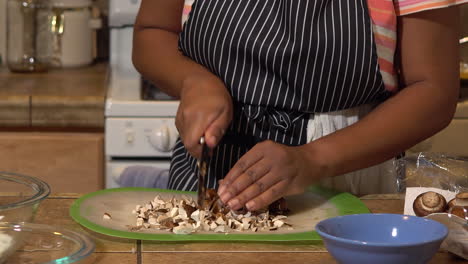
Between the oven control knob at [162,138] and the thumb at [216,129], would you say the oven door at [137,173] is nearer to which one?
the oven control knob at [162,138]

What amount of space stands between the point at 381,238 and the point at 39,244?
0.43 meters

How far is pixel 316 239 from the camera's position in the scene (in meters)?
1.17

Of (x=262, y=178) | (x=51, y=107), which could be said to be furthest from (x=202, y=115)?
(x=51, y=107)

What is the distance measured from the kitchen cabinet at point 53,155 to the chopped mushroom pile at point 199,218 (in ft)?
3.61

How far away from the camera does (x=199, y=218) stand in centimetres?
121

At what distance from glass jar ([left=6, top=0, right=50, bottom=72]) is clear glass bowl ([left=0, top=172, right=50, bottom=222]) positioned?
1.50 meters

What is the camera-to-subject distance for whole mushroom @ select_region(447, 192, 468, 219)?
1115 millimetres

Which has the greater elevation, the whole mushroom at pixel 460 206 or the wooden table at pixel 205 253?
the whole mushroom at pixel 460 206

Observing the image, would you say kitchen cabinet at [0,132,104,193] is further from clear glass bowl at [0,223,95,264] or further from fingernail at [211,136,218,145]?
clear glass bowl at [0,223,95,264]

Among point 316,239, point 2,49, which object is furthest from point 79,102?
point 316,239

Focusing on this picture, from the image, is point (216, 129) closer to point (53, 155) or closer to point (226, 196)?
point (226, 196)

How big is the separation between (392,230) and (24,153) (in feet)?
5.05

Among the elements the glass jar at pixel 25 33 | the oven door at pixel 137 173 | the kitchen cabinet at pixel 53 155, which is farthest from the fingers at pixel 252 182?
the glass jar at pixel 25 33

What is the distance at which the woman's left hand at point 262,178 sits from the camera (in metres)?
1.25
